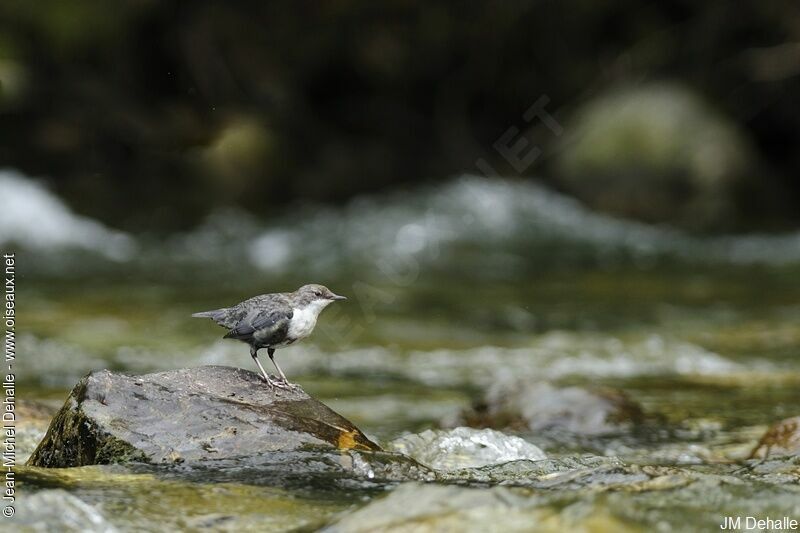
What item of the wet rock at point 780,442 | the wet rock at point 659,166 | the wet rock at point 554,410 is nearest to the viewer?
the wet rock at point 780,442

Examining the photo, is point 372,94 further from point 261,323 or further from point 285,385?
point 261,323

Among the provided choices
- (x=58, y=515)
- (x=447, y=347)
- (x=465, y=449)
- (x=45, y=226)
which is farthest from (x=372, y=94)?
(x=58, y=515)

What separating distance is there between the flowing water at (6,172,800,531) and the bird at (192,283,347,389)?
455mm

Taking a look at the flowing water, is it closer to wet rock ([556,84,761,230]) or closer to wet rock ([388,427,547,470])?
wet rock ([388,427,547,470])

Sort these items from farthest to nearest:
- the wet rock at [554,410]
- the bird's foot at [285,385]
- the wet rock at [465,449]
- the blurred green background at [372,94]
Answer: the blurred green background at [372,94] < the wet rock at [554,410] < the wet rock at [465,449] < the bird's foot at [285,385]

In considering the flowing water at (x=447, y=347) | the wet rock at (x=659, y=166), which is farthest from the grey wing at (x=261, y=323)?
the wet rock at (x=659, y=166)

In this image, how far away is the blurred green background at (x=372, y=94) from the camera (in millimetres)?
15219

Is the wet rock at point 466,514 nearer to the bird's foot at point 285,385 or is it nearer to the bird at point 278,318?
the bird at point 278,318

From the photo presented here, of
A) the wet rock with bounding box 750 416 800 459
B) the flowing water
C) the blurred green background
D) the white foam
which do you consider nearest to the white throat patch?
the flowing water

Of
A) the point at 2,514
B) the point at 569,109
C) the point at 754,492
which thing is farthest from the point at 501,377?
the point at 569,109

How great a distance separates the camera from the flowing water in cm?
311

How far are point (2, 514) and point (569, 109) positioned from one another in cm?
1473

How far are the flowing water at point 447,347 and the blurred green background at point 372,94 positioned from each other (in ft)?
4.04

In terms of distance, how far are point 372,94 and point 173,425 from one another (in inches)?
583
